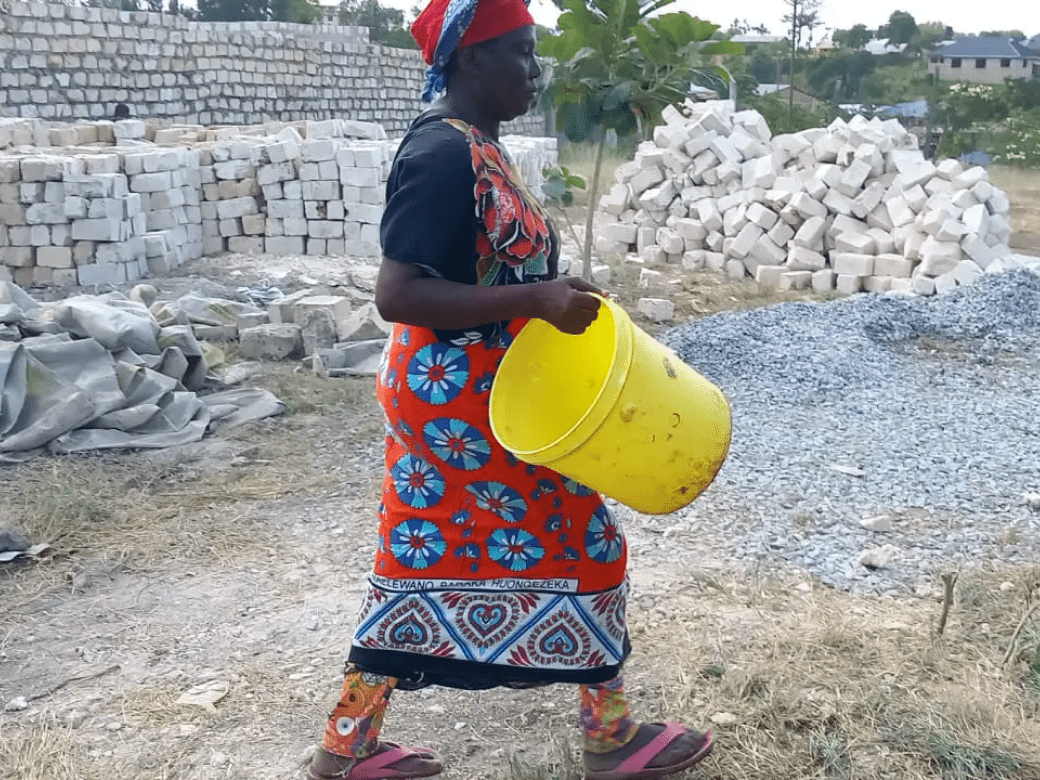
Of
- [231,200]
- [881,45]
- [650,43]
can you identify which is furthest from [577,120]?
[881,45]

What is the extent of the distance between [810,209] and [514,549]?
8662mm

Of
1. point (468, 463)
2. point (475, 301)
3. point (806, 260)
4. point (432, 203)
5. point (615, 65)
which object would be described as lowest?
point (806, 260)

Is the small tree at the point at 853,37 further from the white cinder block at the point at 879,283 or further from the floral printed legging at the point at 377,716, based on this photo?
the floral printed legging at the point at 377,716

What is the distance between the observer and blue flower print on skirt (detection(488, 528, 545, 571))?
199 centimetres

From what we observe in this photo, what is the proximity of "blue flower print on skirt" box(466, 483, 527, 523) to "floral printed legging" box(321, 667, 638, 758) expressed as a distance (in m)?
0.39

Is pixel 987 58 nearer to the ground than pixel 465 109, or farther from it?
farther from it

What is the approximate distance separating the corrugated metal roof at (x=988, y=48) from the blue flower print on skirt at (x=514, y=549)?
198ft

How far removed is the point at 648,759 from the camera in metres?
2.19

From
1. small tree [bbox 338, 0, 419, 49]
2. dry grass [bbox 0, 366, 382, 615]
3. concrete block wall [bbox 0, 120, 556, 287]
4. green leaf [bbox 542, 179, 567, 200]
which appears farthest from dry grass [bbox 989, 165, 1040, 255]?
small tree [bbox 338, 0, 419, 49]

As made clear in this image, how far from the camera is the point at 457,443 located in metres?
1.94

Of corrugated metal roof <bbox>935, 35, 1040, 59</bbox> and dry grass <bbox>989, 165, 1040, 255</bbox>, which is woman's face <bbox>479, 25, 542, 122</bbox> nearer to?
dry grass <bbox>989, 165, 1040, 255</bbox>

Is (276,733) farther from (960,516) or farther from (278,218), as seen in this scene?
(278,218)

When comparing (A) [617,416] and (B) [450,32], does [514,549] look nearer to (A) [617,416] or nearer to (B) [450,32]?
(A) [617,416]

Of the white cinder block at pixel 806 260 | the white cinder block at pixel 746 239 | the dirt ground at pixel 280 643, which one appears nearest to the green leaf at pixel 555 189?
the white cinder block at pixel 746 239
